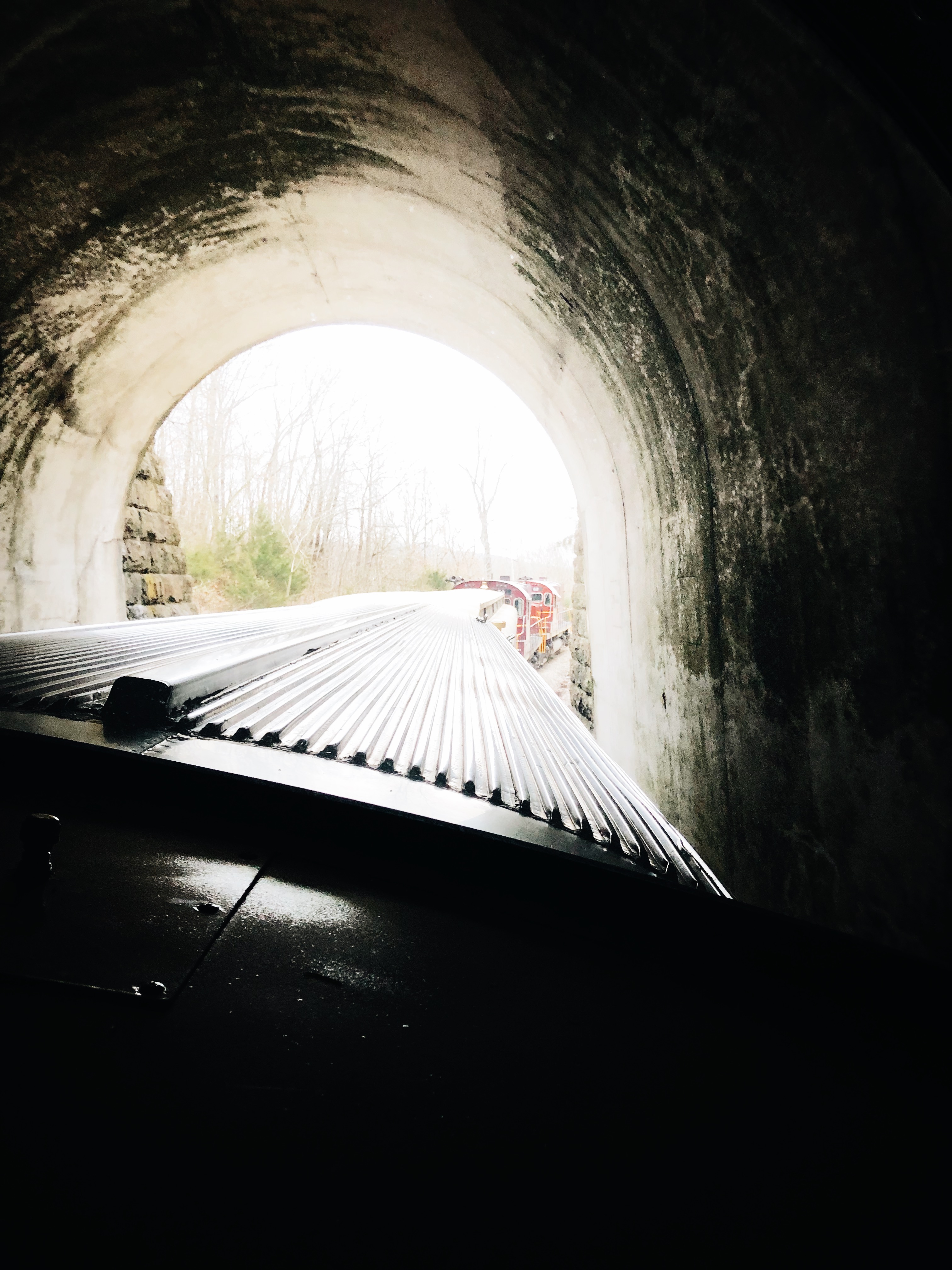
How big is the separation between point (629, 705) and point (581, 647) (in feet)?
5.79

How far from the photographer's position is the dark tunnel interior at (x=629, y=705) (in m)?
0.70

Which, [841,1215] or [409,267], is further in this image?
[409,267]

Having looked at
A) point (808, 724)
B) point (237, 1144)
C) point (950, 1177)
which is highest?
point (808, 724)

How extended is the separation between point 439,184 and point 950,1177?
4.00m

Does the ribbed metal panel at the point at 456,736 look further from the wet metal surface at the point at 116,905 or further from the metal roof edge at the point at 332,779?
the wet metal surface at the point at 116,905

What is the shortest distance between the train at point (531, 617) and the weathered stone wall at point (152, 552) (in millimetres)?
8280

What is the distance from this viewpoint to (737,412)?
217 cm

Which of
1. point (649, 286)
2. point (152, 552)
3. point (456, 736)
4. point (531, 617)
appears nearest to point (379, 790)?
point (456, 736)

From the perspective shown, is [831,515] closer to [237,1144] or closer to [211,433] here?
[237,1144]

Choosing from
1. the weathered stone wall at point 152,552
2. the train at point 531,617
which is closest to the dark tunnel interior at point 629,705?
the weathered stone wall at point 152,552

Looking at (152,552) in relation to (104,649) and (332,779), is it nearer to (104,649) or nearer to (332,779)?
(104,649)

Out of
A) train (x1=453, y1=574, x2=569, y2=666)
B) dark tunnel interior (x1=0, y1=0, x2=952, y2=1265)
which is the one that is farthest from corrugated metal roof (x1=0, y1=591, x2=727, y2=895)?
train (x1=453, y1=574, x2=569, y2=666)

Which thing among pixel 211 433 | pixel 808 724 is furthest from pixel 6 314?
pixel 211 433

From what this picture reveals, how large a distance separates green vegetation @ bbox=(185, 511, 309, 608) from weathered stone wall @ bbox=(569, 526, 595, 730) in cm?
886
